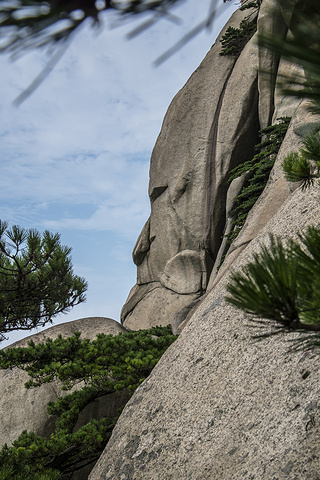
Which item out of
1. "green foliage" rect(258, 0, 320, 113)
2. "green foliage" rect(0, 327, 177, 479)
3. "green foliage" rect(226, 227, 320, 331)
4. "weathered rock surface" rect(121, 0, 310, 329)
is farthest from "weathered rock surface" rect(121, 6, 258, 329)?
"green foliage" rect(258, 0, 320, 113)

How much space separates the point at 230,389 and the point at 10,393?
5531 mm

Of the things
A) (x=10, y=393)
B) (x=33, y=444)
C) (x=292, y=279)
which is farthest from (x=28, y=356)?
(x=292, y=279)

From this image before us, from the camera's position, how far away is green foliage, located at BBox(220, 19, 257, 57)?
40.6ft

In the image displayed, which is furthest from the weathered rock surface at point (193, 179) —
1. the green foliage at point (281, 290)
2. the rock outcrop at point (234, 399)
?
the green foliage at point (281, 290)

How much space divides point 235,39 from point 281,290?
12675 mm

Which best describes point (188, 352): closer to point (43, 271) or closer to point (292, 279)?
point (292, 279)

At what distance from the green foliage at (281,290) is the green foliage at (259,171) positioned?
7599 millimetres

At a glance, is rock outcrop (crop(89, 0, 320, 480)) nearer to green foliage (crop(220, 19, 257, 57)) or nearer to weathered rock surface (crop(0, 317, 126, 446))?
weathered rock surface (crop(0, 317, 126, 446))

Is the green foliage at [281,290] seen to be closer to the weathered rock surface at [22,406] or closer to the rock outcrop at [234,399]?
the rock outcrop at [234,399]

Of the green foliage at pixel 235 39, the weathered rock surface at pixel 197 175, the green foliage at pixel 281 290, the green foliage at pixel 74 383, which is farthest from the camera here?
the green foliage at pixel 235 39

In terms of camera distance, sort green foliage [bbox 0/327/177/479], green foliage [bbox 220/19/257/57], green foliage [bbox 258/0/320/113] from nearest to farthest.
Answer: green foliage [bbox 258/0/320/113] < green foliage [bbox 0/327/177/479] < green foliage [bbox 220/19/257/57]

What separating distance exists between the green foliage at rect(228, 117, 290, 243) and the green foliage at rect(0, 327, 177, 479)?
395 cm

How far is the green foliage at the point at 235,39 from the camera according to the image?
40.6 ft

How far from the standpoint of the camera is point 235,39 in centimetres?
1262
